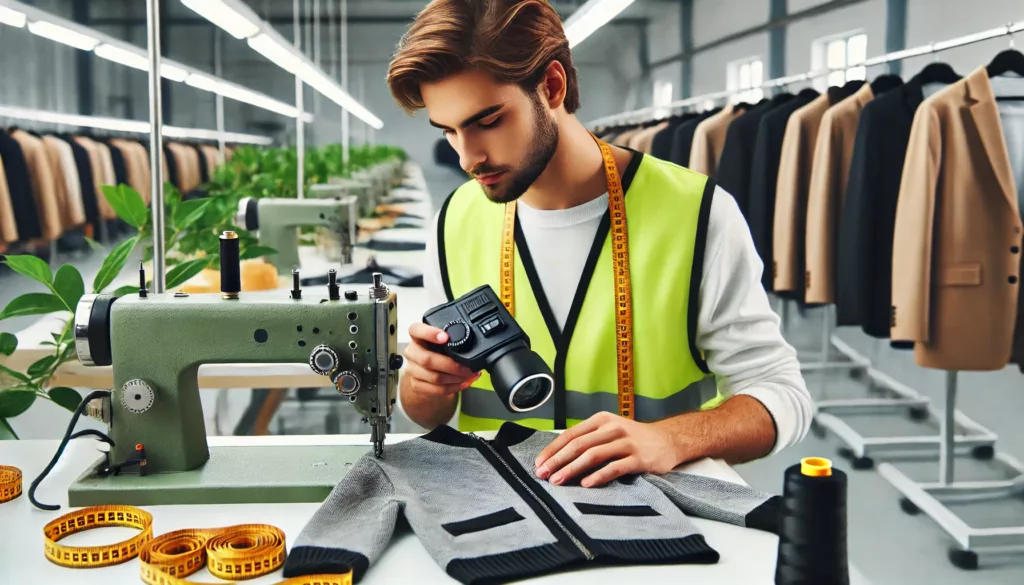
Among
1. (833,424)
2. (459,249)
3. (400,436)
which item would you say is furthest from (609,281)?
(833,424)

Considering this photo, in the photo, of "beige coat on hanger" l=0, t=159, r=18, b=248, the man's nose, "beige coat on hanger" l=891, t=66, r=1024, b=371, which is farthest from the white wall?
"beige coat on hanger" l=0, t=159, r=18, b=248

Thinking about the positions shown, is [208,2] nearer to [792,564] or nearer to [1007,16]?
[792,564]

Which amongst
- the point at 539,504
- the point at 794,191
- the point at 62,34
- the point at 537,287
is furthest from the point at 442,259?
the point at 794,191

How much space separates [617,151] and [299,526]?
3.13ft

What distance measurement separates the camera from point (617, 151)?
1.74 m

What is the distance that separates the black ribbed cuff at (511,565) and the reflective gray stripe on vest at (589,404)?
656 mm

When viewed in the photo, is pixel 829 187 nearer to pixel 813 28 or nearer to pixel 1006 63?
pixel 1006 63

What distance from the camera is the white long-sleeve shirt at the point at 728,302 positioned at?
1.50 meters

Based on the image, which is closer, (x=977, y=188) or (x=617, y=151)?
(x=617, y=151)

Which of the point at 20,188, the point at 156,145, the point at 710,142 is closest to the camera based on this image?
the point at 156,145

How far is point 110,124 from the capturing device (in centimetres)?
746

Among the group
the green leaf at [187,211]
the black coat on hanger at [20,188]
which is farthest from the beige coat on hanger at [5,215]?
the green leaf at [187,211]

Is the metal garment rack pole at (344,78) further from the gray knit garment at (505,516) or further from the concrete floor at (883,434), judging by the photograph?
the gray knit garment at (505,516)

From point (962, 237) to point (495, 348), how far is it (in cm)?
237
